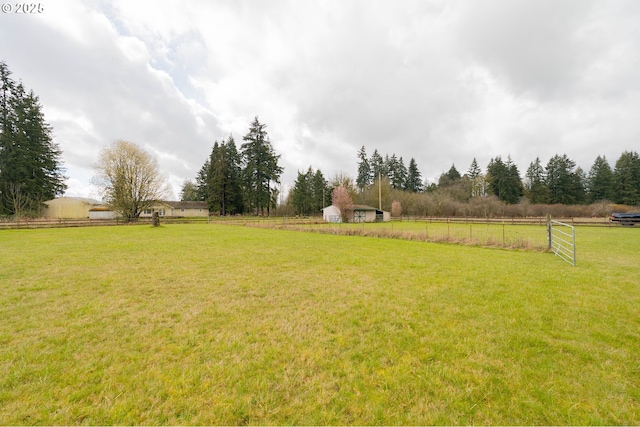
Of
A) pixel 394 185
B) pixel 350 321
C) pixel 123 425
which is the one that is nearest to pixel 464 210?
pixel 394 185

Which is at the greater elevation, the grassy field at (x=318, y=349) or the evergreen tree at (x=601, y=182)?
the evergreen tree at (x=601, y=182)

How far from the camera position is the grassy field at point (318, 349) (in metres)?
2.26

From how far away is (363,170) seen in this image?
203 feet

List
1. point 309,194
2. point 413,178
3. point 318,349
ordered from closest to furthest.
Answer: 1. point 318,349
2. point 309,194
3. point 413,178

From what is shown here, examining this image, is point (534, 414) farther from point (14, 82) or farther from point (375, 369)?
point (14, 82)

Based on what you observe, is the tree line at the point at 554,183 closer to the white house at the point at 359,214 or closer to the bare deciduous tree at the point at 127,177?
the white house at the point at 359,214

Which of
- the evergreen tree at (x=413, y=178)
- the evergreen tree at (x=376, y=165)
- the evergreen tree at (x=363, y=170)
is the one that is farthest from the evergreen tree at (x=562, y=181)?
the evergreen tree at (x=363, y=170)

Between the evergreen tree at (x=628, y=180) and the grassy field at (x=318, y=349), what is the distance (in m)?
63.3

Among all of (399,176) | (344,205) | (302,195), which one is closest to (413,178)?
(399,176)

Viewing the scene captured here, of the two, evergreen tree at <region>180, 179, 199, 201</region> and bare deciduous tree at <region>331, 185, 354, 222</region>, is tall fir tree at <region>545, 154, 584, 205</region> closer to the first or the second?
bare deciduous tree at <region>331, 185, 354, 222</region>

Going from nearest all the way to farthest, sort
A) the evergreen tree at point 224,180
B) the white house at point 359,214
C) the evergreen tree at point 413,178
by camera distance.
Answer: the white house at point 359,214 → the evergreen tree at point 224,180 → the evergreen tree at point 413,178

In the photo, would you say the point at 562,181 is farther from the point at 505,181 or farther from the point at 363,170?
the point at 363,170

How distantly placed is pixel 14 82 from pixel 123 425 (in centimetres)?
4824

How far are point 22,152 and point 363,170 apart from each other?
56242 mm
